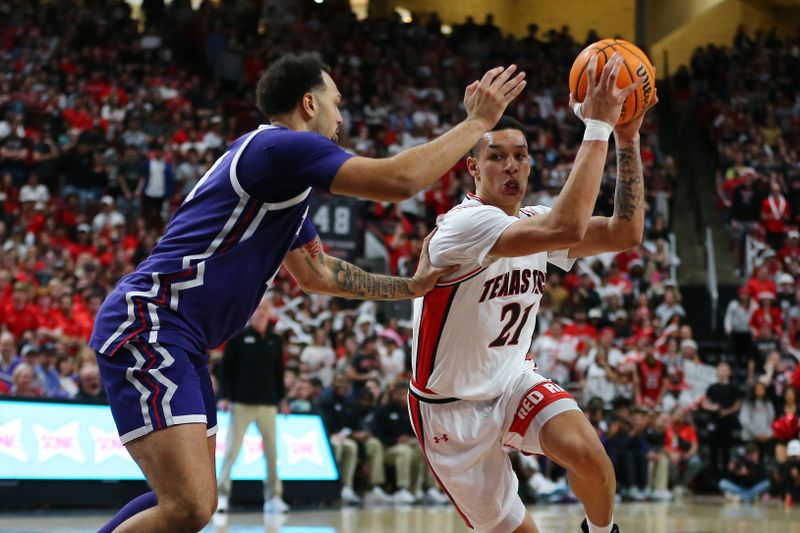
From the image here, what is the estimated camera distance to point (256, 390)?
12.0 m

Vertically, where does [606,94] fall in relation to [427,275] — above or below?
above

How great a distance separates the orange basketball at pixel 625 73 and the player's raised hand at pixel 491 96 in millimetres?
570

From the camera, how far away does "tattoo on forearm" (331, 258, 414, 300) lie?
5396 millimetres

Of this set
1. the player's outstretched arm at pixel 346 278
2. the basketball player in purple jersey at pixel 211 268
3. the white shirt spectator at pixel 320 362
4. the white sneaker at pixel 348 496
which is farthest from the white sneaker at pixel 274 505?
the basketball player in purple jersey at pixel 211 268

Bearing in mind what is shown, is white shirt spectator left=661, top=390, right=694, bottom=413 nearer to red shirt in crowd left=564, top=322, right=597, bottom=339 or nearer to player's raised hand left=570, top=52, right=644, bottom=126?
red shirt in crowd left=564, top=322, right=597, bottom=339

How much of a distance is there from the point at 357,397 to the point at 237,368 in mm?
3079

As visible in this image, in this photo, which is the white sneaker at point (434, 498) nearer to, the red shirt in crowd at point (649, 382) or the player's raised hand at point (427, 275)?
the red shirt in crowd at point (649, 382)

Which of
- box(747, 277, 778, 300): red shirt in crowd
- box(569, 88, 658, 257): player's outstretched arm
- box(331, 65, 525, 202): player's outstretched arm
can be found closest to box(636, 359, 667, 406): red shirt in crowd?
box(747, 277, 778, 300): red shirt in crowd

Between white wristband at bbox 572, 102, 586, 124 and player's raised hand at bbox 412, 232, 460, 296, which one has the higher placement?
white wristband at bbox 572, 102, 586, 124

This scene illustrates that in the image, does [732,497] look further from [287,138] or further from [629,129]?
[287,138]

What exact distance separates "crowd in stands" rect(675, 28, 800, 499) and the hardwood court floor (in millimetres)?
2451

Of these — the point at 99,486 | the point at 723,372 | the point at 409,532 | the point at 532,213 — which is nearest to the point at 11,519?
the point at 99,486

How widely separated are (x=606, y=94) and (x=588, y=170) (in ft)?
1.09

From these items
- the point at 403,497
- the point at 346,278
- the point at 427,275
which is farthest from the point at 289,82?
the point at 403,497
